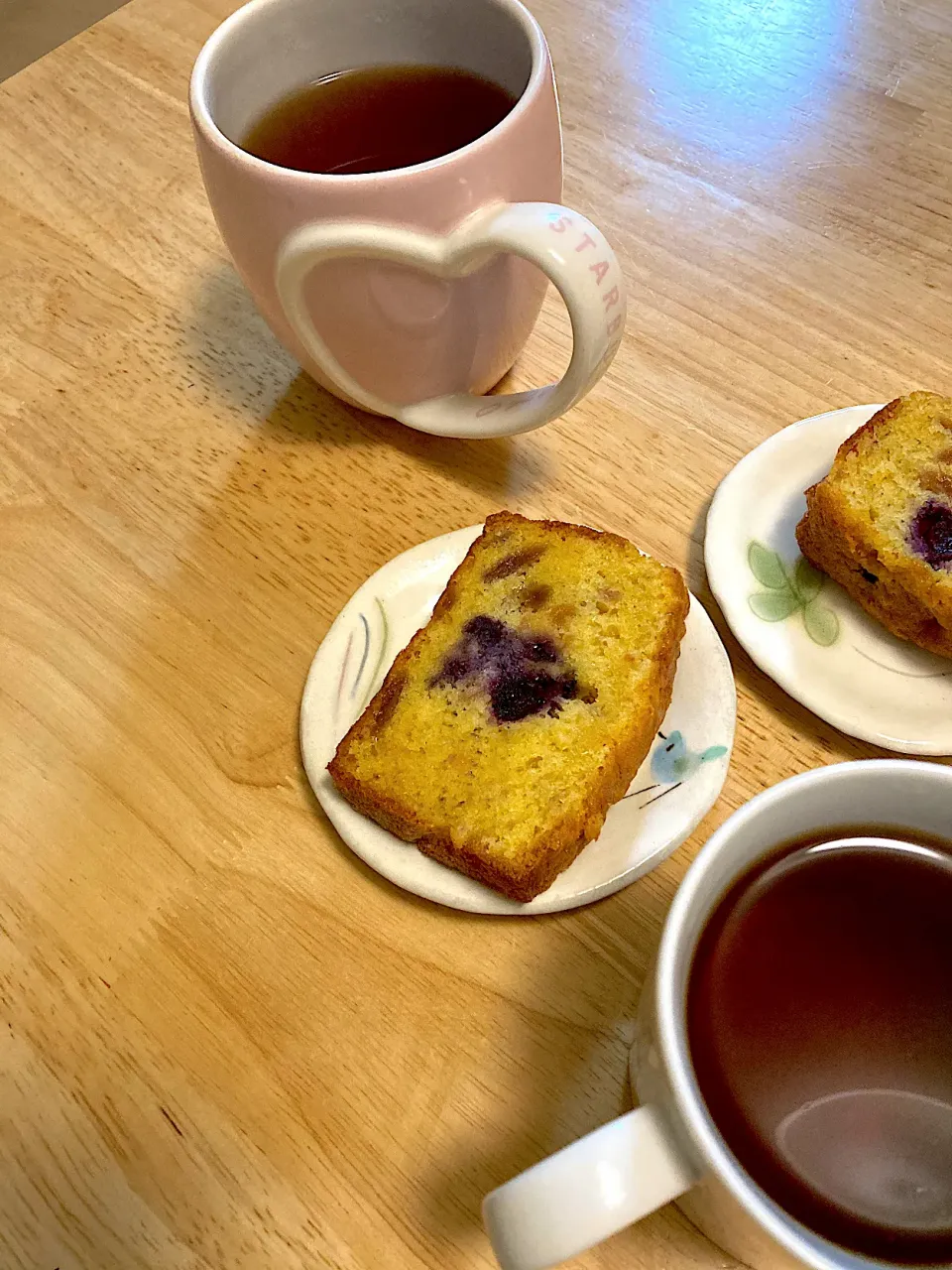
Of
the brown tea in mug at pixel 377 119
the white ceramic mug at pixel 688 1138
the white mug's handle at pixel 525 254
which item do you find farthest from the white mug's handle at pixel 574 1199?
the brown tea in mug at pixel 377 119

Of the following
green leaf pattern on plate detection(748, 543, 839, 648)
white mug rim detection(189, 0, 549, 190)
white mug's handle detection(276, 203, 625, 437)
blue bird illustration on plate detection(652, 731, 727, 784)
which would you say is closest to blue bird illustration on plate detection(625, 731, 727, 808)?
blue bird illustration on plate detection(652, 731, 727, 784)

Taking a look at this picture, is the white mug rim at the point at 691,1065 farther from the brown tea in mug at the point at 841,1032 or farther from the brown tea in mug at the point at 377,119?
the brown tea in mug at the point at 377,119

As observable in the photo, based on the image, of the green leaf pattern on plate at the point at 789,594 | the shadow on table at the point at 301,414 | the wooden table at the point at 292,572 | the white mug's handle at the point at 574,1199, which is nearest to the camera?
the white mug's handle at the point at 574,1199

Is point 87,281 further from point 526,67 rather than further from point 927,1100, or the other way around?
point 927,1100

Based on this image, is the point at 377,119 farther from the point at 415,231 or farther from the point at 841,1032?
the point at 841,1032

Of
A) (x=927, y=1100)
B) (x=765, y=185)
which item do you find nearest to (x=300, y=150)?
(x=765, y=185)

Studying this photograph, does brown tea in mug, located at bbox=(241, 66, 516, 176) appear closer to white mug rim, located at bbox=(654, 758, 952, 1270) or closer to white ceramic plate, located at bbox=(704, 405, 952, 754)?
white ceramic plate, located at bbox=(704, 405, 952, 754)

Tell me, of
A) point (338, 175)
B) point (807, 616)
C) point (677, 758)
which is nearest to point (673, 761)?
point (677, 758)

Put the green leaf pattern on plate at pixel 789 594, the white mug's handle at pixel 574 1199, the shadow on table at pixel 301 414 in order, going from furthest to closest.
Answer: the shadow on table at pixel 301 414, the green leaf pattern on plate at pixel 789 594, the white mug's handle at pixel 574 1199
